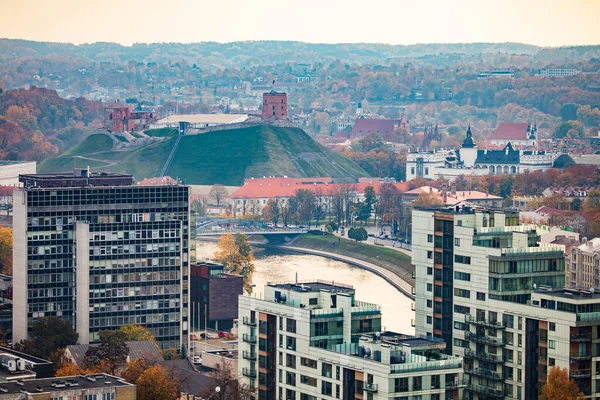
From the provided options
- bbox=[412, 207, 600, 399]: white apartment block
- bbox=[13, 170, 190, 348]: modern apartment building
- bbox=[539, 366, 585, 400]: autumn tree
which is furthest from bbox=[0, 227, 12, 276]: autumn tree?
Result: bbox=[539, 366, 585, 400]: autumn tree

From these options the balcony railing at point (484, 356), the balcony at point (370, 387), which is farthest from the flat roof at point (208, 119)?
the balcony at point (370, 387)

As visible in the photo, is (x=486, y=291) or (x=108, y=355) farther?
(x=108, y=355)

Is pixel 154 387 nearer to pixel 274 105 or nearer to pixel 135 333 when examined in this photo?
pixel 135 333

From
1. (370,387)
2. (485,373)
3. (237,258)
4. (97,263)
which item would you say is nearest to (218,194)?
(237,258)

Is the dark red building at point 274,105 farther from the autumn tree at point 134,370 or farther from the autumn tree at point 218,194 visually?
the autumn tree at point 134,370

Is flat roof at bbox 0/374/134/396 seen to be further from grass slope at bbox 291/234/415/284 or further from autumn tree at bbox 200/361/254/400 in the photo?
grass slope at bbox 291/234/415/284

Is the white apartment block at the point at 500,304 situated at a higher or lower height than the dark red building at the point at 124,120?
lower
